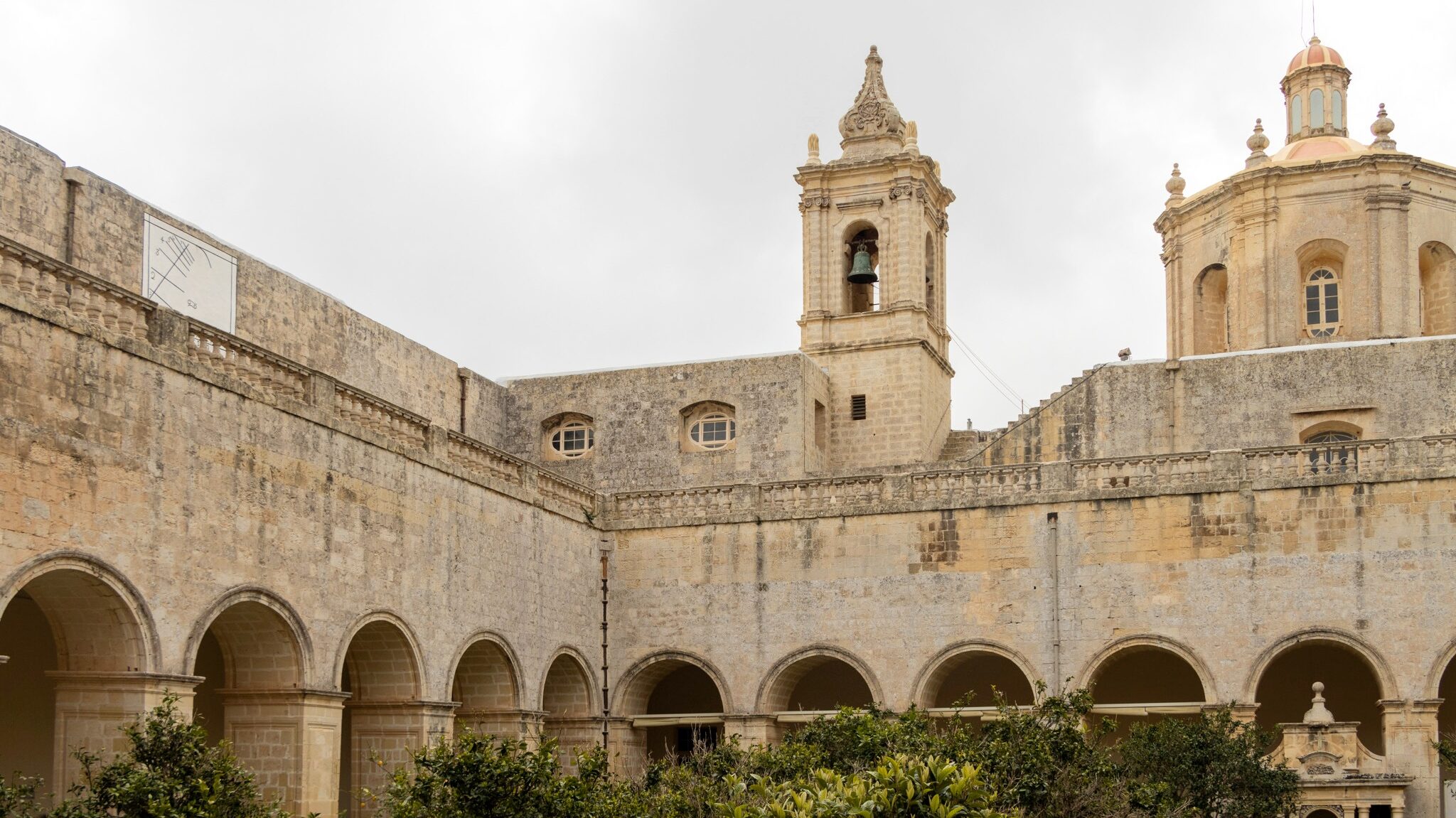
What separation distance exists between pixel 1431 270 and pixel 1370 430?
626 centimetres

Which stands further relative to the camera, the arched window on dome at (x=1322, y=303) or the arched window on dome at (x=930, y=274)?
the arched window on dome at (x=930, y=274)

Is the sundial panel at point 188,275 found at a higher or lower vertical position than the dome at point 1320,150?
lower

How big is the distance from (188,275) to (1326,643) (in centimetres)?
1482

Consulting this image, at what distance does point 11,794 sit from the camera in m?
11.7

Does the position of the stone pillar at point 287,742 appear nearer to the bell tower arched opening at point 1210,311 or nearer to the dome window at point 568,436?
the dome window at point 568,436

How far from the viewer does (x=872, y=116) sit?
30.4 meters

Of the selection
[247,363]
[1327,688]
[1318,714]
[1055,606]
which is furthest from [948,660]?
[247,363]

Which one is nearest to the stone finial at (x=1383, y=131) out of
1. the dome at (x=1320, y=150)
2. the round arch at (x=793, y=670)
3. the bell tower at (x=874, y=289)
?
the dome at (x=1320, y=150)

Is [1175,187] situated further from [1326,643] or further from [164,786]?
[164,786]

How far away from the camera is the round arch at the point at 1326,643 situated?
21578 mm

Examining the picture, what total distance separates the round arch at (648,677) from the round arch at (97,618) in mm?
9931

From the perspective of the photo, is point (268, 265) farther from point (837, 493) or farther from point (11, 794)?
point (11, 794)

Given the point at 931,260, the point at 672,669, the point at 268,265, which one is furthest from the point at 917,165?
the point at 268,265

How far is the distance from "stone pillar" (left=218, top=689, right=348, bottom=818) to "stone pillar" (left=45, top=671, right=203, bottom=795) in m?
2.17
